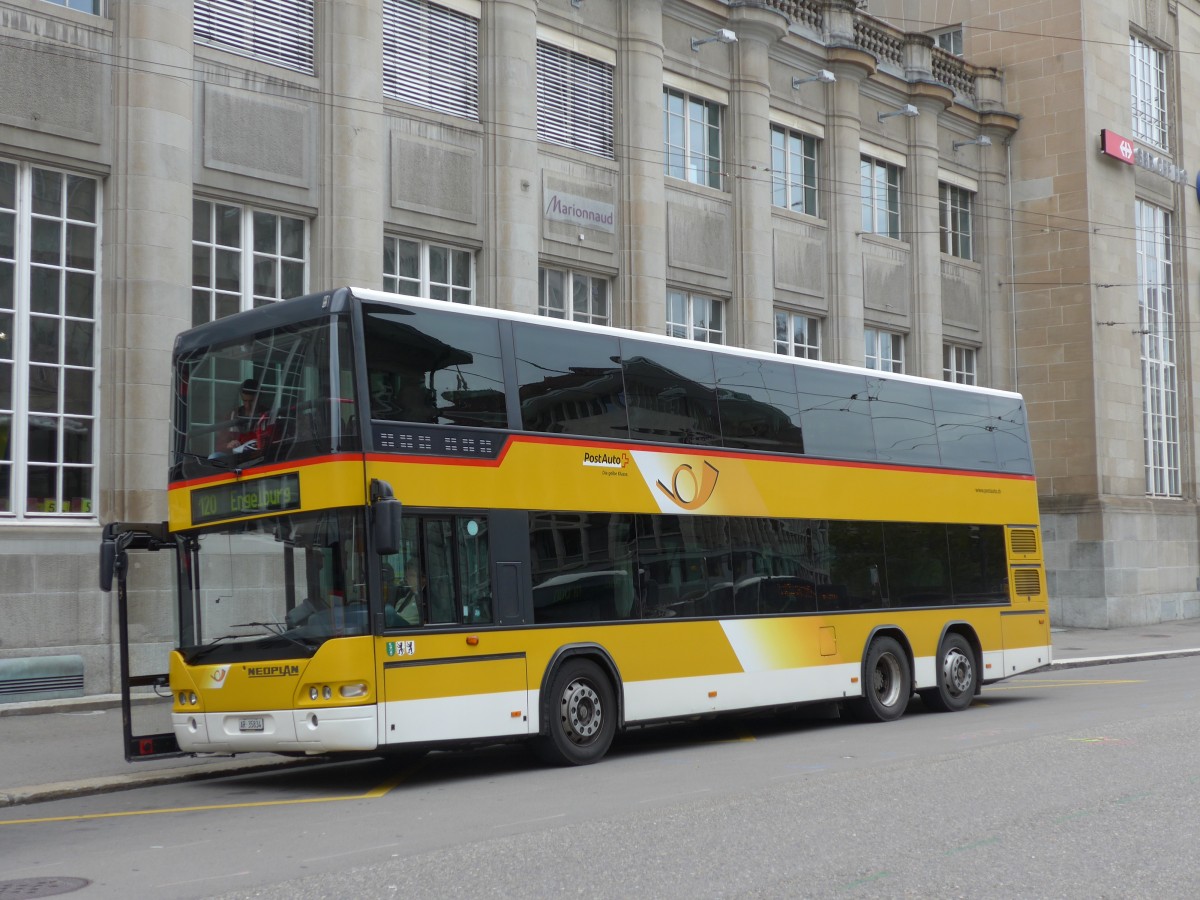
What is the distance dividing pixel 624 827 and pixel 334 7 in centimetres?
1466

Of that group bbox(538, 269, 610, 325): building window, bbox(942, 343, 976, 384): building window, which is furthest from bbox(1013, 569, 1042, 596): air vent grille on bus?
bbox(942, 343, 976, 384): building window

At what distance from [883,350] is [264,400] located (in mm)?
22351

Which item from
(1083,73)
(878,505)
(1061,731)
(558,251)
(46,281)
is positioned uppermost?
(1083,73)

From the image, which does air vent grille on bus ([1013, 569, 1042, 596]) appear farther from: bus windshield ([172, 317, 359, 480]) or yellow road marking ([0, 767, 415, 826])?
bus windshield ([172, 317, 359, 480])

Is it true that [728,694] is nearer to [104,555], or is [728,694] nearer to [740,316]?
[104,555]

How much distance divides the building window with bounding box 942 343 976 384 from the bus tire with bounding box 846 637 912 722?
18.0m

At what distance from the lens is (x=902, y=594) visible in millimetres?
17109

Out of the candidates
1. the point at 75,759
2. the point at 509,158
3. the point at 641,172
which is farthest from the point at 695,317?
the point at 75,759

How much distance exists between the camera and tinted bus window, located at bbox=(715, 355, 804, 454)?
1501 centimetres

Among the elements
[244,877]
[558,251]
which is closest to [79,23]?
[558,251]

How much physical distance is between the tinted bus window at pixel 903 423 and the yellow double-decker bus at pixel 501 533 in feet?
0.77

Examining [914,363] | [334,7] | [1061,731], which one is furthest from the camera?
[914,363]

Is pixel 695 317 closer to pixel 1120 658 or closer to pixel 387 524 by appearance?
pixel 1120 658

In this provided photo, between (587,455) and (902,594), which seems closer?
(587,455)
